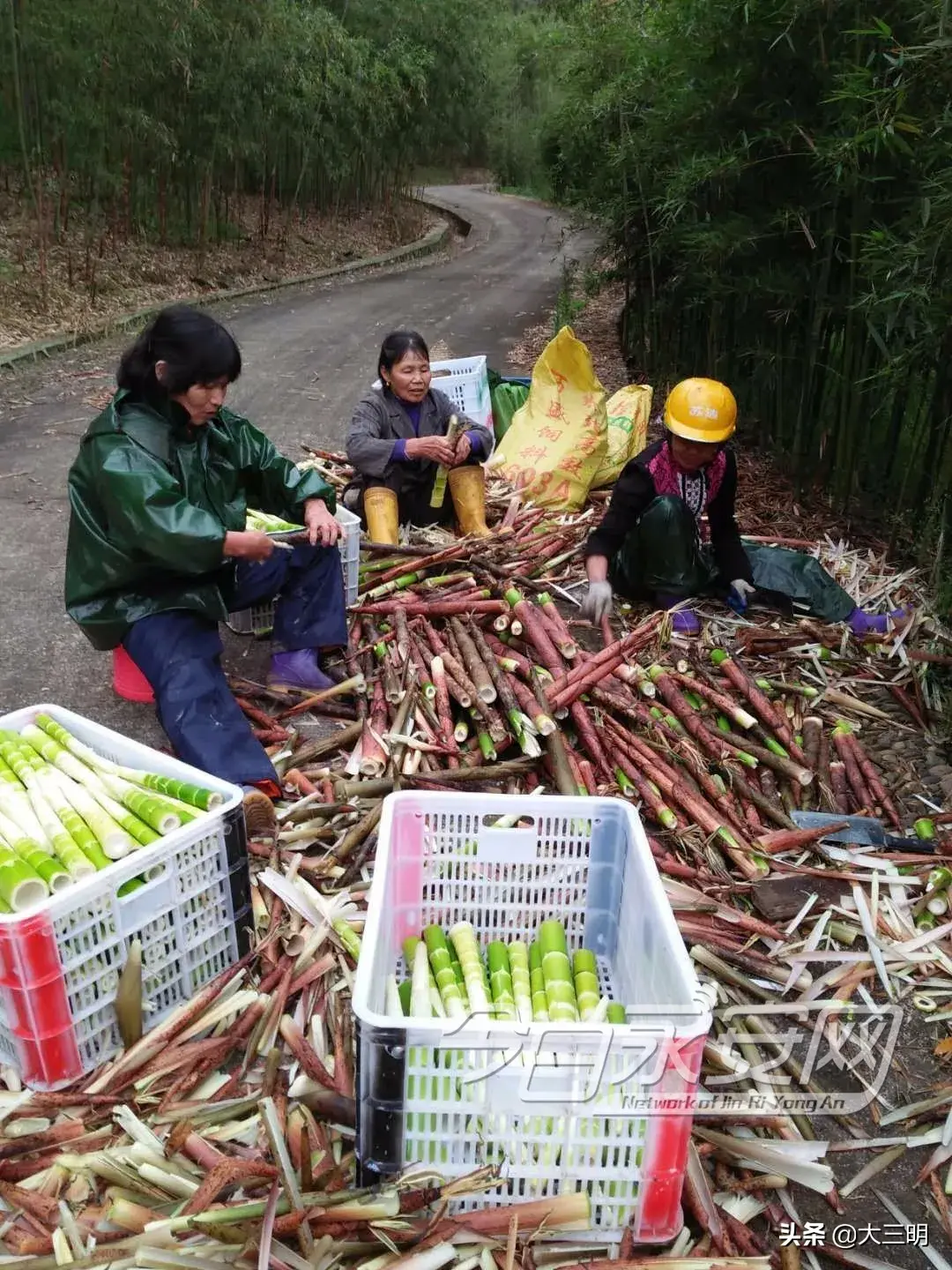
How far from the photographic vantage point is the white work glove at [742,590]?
148 inches

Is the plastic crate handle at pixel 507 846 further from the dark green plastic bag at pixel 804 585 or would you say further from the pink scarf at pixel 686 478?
the dark green plastic bag at pixel 804 585

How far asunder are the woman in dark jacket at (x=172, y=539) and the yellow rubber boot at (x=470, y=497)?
160cm

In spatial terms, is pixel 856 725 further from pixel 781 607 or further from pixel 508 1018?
pixel 508 1018

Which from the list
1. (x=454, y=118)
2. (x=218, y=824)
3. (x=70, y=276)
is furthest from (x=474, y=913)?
(x=454, y=118)

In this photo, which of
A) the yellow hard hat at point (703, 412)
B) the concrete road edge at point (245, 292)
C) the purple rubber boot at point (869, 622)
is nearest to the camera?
the yellow hard hat at point (703, 412)

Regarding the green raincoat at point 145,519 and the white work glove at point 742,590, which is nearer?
the green raincoat at point 145,519

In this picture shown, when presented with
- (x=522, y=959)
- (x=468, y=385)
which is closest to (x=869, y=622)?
(x=522, y=959)

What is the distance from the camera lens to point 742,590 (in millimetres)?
3748

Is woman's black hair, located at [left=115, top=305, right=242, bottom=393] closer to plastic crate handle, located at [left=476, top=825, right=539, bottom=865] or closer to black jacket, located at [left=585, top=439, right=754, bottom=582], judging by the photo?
plastic crate handle, located at [left=476, top=825, right=539, bottom=865]

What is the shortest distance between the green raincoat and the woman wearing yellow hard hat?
1.45 metres

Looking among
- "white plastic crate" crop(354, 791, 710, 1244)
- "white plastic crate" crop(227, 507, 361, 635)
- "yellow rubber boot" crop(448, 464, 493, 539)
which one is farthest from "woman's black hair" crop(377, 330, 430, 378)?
"white plastic crate" crop(354, 791, 710, 1244)

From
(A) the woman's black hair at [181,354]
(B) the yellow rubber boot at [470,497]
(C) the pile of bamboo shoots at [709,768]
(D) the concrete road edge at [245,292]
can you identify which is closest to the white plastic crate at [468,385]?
(B) the yellow rubber boot at [470,497]

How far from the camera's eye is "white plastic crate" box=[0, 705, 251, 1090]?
164 cm

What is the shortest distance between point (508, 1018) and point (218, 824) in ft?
2.30
